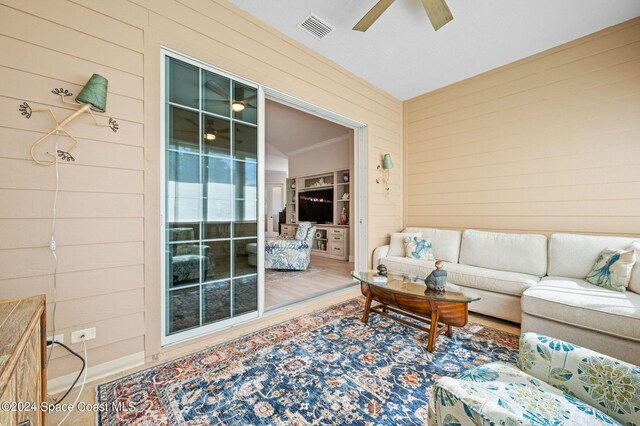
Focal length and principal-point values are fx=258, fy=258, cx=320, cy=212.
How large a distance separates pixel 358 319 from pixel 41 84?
127 inches

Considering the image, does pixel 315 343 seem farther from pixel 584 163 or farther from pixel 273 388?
pixel 584 163

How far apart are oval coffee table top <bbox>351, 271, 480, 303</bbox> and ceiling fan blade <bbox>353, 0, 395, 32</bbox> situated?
2550 mm

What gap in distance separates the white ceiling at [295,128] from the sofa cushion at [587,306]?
15.7 ft

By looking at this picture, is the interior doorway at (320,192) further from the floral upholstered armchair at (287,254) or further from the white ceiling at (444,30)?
the white ceiling at (444,30)

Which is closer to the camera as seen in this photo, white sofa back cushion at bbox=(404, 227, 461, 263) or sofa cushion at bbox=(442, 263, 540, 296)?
sofa cushion at bbox=(442, 263, 540, 296)

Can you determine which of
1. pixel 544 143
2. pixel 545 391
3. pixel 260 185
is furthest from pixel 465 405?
pixel 544 143

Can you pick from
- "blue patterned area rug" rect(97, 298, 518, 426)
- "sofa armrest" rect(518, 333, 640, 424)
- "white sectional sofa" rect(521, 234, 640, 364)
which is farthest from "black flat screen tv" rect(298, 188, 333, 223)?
"sofa armrest" rect(518, 333, 640, 424)

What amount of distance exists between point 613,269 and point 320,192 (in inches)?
222

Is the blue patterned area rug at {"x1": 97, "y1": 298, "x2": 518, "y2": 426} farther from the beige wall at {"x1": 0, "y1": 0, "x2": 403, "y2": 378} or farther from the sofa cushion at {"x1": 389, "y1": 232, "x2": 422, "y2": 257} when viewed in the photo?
the sofa cushion at {"x1": 389, "y1": 232, "x2": 422, "y2": 257}

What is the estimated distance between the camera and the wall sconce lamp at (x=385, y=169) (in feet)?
13.9

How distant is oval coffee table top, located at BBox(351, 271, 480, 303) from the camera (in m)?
2.19

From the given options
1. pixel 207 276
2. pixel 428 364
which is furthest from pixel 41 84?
pixel 428 364

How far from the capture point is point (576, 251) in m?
2.79

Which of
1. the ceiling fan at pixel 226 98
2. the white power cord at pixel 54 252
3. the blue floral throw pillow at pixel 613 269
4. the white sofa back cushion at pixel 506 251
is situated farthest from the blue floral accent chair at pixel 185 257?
the blue floral throw pillow at pixel 613 269
